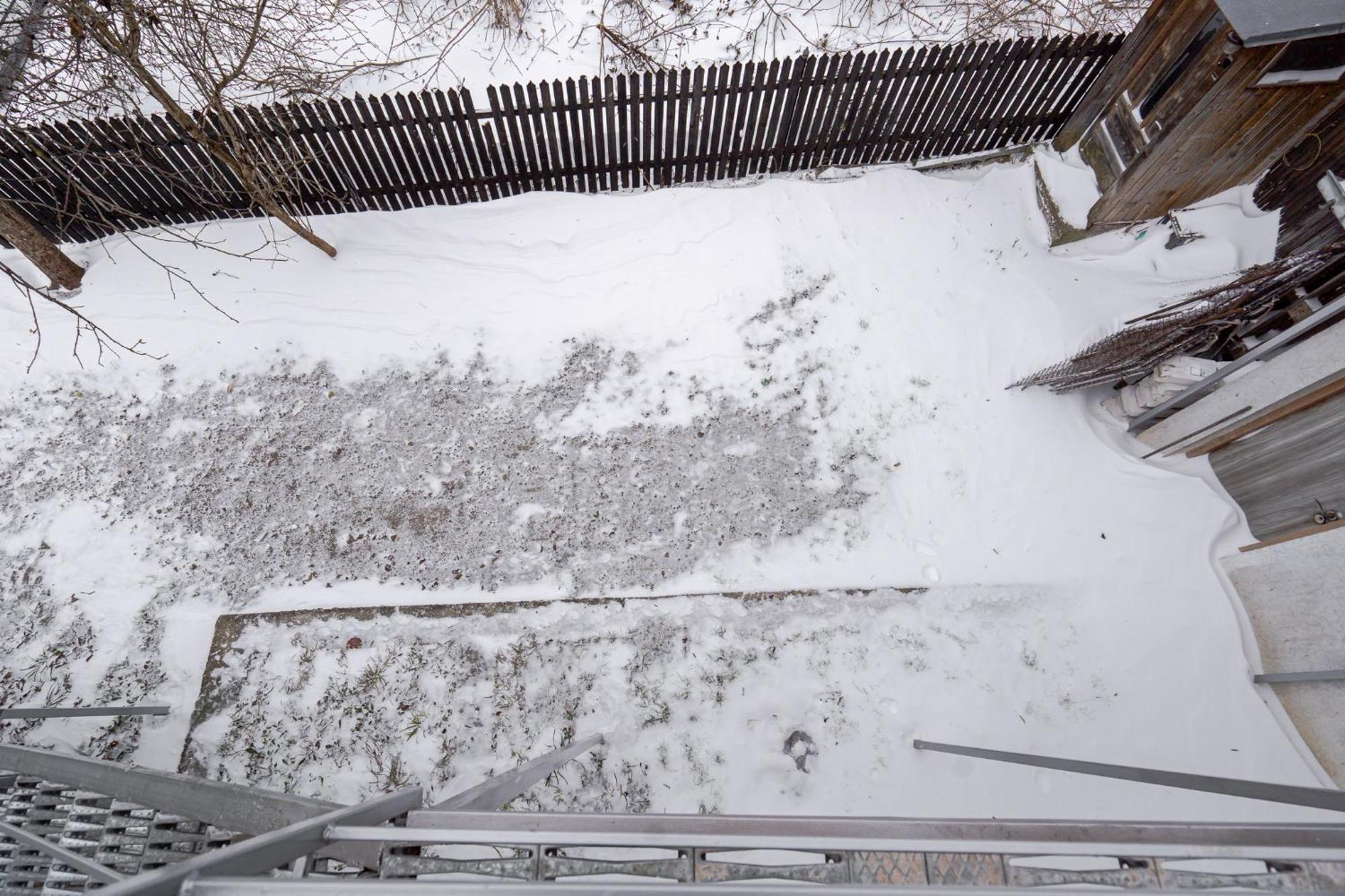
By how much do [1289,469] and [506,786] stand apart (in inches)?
195

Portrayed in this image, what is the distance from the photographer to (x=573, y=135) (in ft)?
16.4

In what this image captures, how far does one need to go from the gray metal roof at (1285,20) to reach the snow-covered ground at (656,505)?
4.85 feet

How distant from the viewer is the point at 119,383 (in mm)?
4797

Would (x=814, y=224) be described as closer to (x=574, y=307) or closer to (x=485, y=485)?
(x=574, y=307)

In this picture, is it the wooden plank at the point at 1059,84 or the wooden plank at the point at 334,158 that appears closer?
the wooden plank at the point at 334,158

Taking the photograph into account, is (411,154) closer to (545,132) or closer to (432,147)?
(432,147)

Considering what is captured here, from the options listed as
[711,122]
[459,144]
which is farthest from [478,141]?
[711,122]

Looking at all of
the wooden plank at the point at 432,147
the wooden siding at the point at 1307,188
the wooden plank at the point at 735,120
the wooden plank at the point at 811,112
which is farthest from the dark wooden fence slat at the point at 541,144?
the wooden siding at the point at 1307,188

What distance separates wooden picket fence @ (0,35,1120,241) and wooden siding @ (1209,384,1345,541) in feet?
10.3

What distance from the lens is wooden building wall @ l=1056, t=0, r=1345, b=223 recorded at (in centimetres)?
394

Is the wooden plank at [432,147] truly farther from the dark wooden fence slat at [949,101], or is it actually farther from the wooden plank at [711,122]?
the dark wooden fence slat at [949,101]

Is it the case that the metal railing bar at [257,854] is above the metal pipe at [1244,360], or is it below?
below

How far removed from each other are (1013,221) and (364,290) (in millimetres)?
5600

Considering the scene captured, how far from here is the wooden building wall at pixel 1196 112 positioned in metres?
3.94
